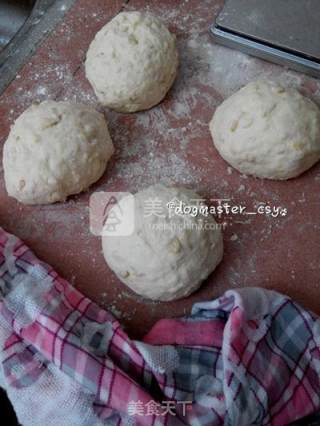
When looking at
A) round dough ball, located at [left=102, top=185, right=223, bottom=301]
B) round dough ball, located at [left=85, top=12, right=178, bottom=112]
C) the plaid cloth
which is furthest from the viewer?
round dough ball, located at [left=85, top=12, right=178, bottom=112]

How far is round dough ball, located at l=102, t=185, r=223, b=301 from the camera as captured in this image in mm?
1171

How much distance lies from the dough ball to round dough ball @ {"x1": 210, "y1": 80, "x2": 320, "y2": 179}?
34cm

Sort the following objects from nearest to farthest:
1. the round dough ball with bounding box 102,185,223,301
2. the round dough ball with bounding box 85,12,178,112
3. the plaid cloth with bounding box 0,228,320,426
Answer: the plaid cloth with bounding box 0,228,320,426 → the round dough ball with bounding box 102,185,223,301 → the round dough ball with bounding box 85,12,178,112

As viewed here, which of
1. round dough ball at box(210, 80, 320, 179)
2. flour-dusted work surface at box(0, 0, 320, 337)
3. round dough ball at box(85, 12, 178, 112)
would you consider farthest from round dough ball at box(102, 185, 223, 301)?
round dough ball at box(85, 12, 178, 112)

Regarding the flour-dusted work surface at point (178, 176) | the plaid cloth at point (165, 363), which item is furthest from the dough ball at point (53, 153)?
the plaid cloth at point (165, 363)

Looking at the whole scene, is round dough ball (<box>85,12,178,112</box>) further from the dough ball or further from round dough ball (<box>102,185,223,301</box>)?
round dough ball (<box>102,185,223,301</box>)

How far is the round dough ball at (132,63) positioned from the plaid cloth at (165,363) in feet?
1.83

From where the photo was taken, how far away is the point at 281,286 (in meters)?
1.25

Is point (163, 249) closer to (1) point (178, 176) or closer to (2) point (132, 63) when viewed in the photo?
(1) point (178, 176)

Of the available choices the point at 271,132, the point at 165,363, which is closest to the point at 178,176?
the point at 271,132

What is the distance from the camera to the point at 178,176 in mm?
1376

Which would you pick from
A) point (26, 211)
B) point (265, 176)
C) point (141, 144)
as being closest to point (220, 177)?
point (265, 176)

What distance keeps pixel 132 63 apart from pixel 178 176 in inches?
12.7

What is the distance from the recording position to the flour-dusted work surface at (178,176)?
127cm
